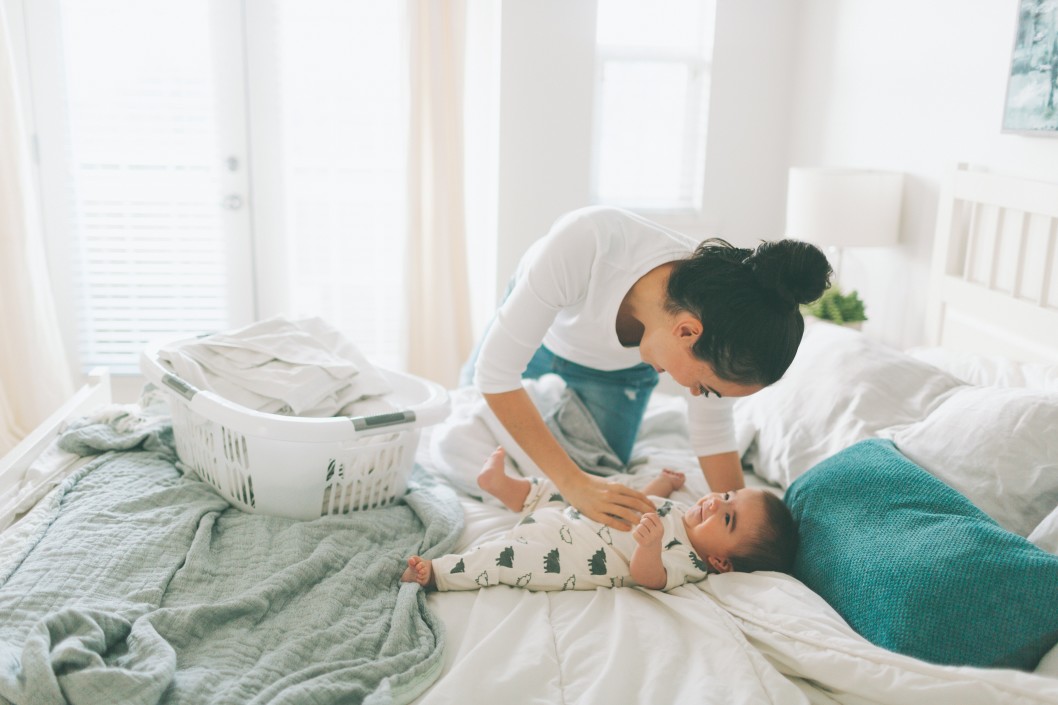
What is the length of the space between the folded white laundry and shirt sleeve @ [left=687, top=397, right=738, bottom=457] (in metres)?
0.69

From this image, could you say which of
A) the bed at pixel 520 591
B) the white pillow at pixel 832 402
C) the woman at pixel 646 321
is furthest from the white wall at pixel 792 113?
the woman at pixel 646 321

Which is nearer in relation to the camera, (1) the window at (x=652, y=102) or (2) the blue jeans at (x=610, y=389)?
(2) the blue jeans at (x=610, y=389)

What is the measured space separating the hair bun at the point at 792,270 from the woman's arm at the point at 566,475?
455 mm

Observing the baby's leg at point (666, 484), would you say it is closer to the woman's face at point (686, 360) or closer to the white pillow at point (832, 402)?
the white pillow at point (832, 402)

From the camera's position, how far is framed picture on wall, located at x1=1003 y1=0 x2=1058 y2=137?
2037 millimetres

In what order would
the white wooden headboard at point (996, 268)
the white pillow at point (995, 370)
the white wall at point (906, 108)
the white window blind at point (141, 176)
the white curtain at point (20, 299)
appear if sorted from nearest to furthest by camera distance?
the white pillow at point (995, 370) → the white wooden headboard at point (996, 268) → the white wall at point (906, 108) → the white curtain at point (20, 299) → the white window blind at point (141, 176)

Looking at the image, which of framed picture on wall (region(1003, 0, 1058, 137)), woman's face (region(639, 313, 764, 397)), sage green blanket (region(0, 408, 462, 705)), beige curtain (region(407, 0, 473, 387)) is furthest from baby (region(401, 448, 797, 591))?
beige curtain (region(407, 0, 473, 387))

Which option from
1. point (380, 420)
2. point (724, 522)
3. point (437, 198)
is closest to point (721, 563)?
point (724, 522)

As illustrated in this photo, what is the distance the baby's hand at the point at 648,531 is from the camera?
146cm

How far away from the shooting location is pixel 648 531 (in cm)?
147

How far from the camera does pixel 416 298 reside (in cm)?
359

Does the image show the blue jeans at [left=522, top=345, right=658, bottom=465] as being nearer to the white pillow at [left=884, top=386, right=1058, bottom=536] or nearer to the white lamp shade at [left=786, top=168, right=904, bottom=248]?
the white pillow at [left=884, top=386, right=1058, bottom=536]

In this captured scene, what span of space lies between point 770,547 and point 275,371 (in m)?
1.07

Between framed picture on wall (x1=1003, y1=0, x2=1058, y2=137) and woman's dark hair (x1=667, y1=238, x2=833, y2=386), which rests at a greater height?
framed picture on wall (x1=1003, y1=0, x2=1058, y2=137)
